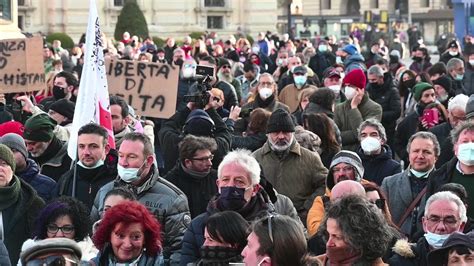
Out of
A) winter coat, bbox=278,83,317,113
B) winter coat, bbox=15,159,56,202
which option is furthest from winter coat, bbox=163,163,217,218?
winter coat, bbox=278,83,317,113

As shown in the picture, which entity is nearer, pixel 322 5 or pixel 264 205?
pixel 264 205

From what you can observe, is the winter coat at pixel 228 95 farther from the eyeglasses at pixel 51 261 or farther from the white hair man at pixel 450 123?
the eyeglasses at pixel 51 261

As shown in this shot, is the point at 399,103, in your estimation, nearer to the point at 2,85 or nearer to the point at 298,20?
the point at 2,85

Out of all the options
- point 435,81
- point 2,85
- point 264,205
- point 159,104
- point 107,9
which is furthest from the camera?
point 107,9

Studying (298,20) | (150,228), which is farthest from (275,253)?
(298,20)

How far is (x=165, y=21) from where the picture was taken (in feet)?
185

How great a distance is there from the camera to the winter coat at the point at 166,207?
8703mm

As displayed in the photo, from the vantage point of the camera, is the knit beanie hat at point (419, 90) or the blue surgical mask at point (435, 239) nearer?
the blue surgical mask at point (435, 239)

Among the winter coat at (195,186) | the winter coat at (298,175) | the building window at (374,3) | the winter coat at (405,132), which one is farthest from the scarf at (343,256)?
the building window at (374,3)

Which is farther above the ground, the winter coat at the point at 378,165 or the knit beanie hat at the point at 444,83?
the knit beanie hat at the point at 444,83

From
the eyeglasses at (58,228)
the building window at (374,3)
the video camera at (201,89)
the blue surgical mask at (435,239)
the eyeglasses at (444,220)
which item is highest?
the video camera at (201,89)

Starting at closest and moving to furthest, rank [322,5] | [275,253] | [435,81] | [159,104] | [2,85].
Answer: [275,253], [159,104], [2,85], [435,81], [322,5]

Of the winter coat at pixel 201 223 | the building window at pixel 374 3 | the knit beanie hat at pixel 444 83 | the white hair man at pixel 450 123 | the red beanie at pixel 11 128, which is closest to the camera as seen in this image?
the winter coat at pixel 201 223

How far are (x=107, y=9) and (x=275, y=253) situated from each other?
49945 mm
